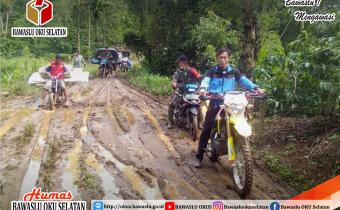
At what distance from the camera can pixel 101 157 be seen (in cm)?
514

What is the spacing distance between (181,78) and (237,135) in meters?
2.24

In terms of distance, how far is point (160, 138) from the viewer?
20.1 feet

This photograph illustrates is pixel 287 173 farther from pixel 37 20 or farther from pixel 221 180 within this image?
pixel 37 20

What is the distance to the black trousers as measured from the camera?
A: 5111 mm

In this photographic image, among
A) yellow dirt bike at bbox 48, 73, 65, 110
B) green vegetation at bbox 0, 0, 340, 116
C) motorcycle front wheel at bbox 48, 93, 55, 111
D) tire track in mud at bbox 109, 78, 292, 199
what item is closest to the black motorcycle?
tire track in mud at bbox 109, 78, 292, 199

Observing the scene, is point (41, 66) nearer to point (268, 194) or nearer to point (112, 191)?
point (112, 191)

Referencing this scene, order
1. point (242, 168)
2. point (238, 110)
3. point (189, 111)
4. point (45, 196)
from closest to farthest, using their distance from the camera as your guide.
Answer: point (45, 196) < point (238, 110) < point (242, 168) < point (189, 111)

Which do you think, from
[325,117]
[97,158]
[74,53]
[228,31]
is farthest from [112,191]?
[325,117]

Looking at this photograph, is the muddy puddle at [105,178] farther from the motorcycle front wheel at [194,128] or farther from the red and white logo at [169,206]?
the motorcycle front wheel at [194,128]

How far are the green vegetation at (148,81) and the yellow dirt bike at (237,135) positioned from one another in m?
1.78

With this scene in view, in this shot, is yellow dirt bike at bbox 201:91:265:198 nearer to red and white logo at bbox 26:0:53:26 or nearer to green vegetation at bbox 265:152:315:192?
green vegetation at bbox 265:152:315:192

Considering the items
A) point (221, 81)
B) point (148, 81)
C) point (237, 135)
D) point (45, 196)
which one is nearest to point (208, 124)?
point (221, 81)

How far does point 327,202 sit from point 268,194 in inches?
21.4

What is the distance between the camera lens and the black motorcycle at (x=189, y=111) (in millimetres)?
6430
